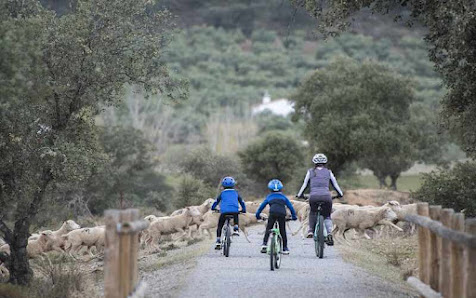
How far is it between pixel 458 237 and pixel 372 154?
5199 centimetres

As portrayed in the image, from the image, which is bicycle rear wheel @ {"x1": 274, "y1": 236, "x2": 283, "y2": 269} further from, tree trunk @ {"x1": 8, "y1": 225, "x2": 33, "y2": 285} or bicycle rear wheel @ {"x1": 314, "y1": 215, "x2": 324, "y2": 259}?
tree trunk @ {"x1": 8, "y1": 225, "x2": 33, "y2": 285}

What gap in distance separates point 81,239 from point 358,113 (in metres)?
36.5

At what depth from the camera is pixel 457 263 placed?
42.7 feet

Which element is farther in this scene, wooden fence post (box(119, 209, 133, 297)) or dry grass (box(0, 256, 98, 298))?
dry grass (box(0, 256, 98, 298))

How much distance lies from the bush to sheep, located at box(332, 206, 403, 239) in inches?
186

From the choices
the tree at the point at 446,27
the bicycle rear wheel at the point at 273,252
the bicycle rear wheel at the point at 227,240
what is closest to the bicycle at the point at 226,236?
the bicycle rear wheel at the point at 227,240

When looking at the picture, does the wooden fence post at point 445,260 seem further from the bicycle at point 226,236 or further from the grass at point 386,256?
the bicycle at point 226,236

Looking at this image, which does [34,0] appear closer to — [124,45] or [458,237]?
[124,45]

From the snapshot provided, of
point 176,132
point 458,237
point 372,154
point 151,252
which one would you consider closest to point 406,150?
point 372,154

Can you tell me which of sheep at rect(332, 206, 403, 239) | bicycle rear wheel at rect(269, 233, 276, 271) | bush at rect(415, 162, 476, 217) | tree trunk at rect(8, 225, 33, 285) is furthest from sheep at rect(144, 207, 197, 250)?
bicycle rear wheel at rect(269, 233, 276, 271)

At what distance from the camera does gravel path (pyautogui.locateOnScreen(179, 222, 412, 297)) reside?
16.5 metres

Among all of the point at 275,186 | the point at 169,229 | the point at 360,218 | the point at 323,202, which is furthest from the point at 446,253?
the point at 169,229

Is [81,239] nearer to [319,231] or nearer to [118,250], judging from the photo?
[319,231]

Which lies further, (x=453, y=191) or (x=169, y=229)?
(x=453, y=191)
